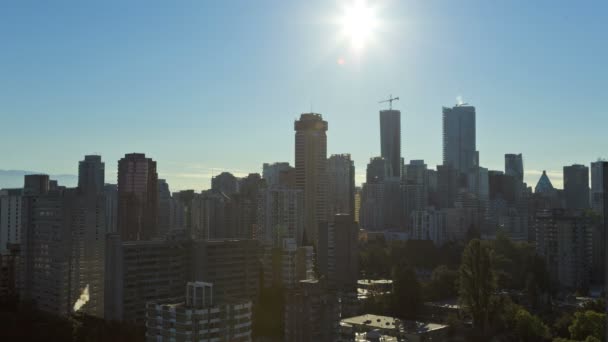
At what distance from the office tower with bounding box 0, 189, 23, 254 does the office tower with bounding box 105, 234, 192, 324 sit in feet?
23.7

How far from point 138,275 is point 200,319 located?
6.44 metres

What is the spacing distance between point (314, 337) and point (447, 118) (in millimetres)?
58613

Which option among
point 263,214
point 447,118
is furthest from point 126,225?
point 447,118

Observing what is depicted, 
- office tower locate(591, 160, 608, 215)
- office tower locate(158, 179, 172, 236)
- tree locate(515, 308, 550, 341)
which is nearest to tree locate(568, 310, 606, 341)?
tree locate(515, 308, 550, 341)

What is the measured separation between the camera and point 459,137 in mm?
68188

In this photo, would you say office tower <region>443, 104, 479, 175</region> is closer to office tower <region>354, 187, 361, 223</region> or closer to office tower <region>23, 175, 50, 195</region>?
office tower <region>354, 187, 361, 223</region>

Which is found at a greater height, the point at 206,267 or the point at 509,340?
the point at 206,267

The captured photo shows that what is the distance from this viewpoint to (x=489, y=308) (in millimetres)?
17156

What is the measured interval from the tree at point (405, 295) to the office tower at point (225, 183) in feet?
78.0

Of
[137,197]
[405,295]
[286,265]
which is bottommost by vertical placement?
[405,295]

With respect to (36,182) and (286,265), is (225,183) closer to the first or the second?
(36,182)

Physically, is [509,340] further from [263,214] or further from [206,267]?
[263,214]

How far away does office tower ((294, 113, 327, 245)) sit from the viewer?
35.5m

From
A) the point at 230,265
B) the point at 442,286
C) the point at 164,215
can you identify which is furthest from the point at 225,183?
the point at 230,265
